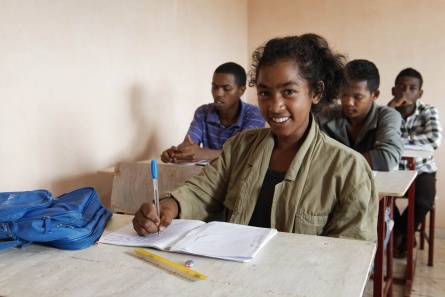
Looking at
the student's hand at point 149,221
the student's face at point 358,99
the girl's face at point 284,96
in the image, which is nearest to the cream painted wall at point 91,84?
the student's hand at point 149,221

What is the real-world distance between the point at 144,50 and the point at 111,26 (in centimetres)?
36

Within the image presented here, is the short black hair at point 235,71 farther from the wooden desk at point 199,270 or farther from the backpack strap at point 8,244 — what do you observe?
the backpack strap at point 8,244

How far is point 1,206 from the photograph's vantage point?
1077mm

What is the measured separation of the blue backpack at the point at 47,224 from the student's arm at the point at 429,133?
279 cm

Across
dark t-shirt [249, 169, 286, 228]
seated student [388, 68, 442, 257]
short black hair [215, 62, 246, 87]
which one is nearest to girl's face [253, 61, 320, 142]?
dark t-shirt [249, 169, 286, 228]

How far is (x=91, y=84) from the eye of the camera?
92.9 inches

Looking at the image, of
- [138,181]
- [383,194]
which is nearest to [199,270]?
[138,181]

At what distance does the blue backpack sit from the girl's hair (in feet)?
2.43

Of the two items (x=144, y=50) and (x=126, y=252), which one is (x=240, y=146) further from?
(x=144, y=50)

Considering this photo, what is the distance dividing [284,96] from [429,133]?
233 centimetres

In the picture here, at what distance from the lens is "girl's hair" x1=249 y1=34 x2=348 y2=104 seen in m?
1.37

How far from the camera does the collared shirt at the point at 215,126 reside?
9.30 feet

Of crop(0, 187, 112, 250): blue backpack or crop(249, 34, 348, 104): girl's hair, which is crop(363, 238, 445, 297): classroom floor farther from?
crop(0, 187, 112, 250): blue backpack

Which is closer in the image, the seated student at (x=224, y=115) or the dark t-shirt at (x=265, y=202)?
the dark t-shirt at (x=265, y=202)
